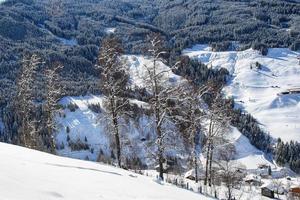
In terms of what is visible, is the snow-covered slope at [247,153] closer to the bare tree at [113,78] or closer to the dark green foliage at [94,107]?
the dark green foliage at [94,107]

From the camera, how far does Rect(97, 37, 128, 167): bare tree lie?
1249 inches

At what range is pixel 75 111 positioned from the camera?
642 feet

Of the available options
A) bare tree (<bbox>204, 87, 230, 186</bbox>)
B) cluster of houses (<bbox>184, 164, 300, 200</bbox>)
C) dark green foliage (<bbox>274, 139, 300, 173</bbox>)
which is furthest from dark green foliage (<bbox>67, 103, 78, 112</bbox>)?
bare tree (<bbox>204, 87, 230, 186</bbox>)

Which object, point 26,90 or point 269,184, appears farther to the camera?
point 269,184

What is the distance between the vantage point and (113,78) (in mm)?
32094

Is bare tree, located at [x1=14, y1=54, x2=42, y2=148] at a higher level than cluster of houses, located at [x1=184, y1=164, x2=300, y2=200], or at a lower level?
higher

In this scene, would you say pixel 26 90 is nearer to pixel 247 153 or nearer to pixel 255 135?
pixel 247 153

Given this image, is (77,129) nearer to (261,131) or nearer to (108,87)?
(261,131)

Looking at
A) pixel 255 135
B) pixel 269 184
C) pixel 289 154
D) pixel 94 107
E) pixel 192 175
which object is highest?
pixel 192 175

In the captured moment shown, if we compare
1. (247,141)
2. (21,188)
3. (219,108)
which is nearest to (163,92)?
(219,108)

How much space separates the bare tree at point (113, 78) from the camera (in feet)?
104

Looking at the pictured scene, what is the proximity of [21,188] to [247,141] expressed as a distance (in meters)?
179

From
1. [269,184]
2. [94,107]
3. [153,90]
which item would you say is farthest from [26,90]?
[94,107]

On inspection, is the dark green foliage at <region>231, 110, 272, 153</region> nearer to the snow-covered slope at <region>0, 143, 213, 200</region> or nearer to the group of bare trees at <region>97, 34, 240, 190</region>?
the group of bare trees at <region>97, 34, 240, 190</region>
